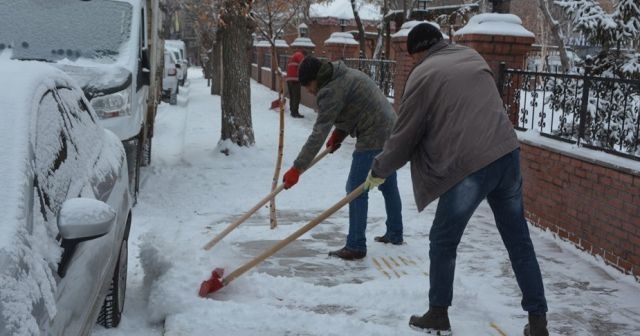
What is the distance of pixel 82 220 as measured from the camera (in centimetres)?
273

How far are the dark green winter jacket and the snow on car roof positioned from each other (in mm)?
2532

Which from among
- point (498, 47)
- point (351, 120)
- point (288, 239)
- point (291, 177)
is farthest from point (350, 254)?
point (498, 47)

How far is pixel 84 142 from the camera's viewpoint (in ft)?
12.7

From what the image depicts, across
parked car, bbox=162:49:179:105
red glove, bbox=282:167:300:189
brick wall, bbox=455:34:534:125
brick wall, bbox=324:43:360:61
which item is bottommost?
parked car, bbox=162:49:179:105

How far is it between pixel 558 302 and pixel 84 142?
339 cm

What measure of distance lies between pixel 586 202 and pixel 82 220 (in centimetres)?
488

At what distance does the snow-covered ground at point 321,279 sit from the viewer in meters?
4.60

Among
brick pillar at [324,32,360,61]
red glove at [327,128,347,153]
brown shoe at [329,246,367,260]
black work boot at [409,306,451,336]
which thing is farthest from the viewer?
brick pillar at [324,32,360,61]

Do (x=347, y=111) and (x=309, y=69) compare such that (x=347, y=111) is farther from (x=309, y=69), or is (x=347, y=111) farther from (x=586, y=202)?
(x=586, y=202)

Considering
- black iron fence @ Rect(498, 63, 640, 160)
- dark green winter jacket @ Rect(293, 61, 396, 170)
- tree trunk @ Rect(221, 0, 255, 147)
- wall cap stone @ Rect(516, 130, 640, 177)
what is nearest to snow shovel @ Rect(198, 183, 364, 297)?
dark green winter jacket @ Rect(293, 61, 396, 170)

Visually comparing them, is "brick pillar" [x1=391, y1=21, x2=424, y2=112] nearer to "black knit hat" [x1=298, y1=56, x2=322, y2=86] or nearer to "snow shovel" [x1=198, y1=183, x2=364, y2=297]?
"black knit hat" [x1=298, y1=56, x2=322, y2=86]

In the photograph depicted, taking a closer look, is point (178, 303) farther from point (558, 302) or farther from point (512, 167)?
point (558, 302)

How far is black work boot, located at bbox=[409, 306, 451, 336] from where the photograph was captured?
14.6ft

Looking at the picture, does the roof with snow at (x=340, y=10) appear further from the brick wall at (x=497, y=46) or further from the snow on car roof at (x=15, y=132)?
the snow on car roof at (x=15, y=132)
